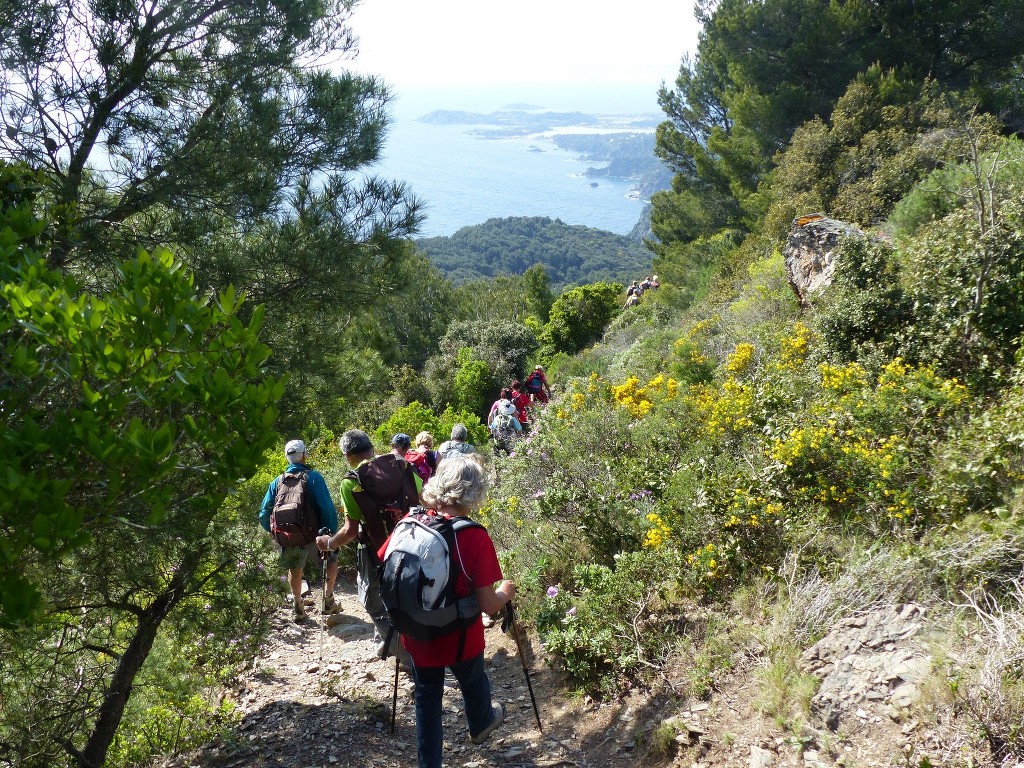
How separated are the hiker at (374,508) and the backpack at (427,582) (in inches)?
50.9

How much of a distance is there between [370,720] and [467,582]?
5.71 feet

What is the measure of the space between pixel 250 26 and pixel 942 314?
19.7ft

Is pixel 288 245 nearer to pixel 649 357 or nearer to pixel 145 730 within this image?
pixel 145 730

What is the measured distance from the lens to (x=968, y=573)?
10.1ft

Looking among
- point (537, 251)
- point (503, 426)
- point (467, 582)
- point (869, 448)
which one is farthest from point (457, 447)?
point (537, 251)

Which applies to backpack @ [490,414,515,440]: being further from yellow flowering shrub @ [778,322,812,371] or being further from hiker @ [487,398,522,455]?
yellow flowering shrub @ [778,322,812,371]

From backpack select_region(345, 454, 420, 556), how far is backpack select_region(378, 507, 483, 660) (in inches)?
50.6

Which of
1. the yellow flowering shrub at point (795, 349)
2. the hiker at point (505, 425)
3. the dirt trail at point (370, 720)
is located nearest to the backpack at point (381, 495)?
the dirt trail at point (370, 720)

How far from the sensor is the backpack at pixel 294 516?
4.61 metres

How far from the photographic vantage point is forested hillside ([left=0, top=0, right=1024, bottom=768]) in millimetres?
1864

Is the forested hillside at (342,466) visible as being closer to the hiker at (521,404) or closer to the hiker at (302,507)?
the hiker at (302,507)

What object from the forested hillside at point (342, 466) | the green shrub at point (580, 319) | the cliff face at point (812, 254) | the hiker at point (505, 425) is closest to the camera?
the forested hillside at point (342, 466)

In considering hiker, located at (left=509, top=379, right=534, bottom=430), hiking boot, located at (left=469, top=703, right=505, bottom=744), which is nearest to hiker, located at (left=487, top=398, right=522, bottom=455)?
hiker, located at (left=509, top=379, right=534, bottom=430)

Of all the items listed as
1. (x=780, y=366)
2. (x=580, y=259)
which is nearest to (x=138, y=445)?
(x=780, y=366)
